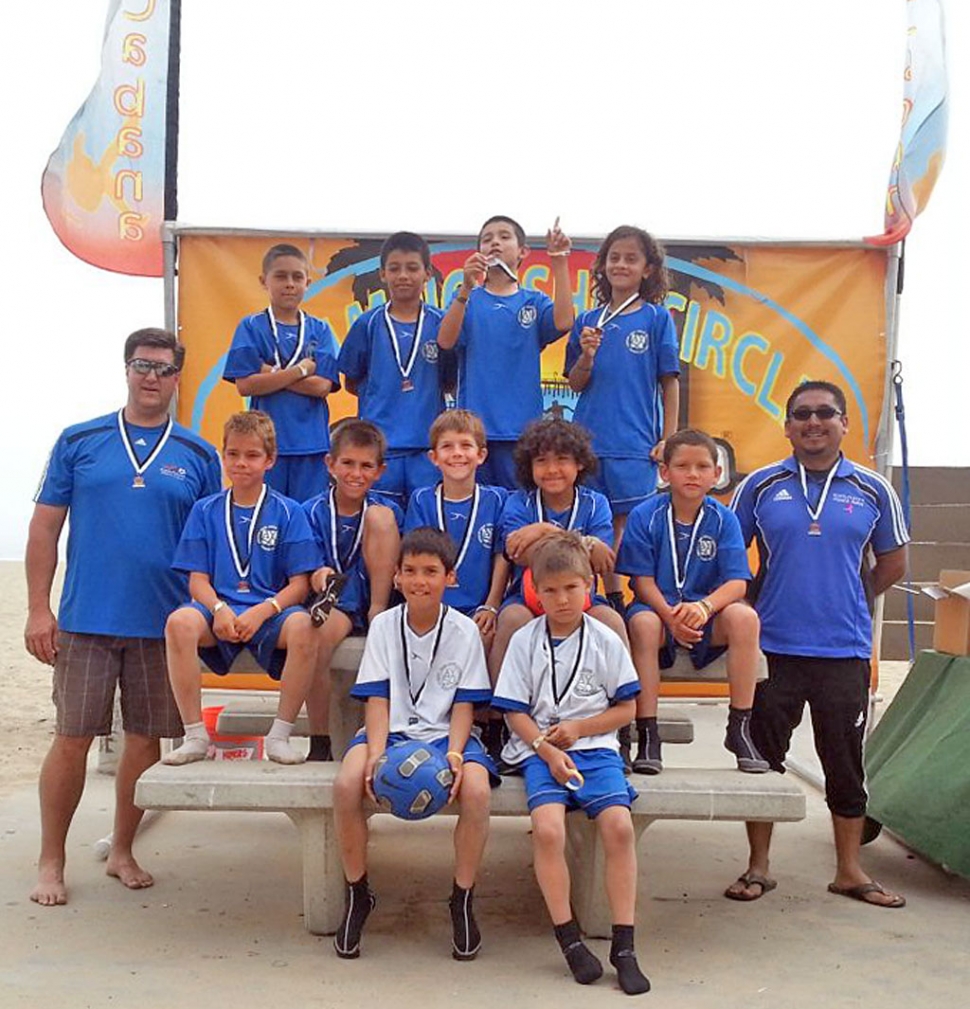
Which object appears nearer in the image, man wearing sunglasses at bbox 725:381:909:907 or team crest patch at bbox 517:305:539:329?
man wearing sunglasses at bbox 725:381:909:907

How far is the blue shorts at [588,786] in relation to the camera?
3699 millimetres

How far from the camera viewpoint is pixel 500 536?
14.6 feet

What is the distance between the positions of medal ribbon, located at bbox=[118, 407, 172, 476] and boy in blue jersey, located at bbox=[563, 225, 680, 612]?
70.6 inches

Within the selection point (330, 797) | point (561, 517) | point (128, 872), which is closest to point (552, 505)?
point (561, 517)

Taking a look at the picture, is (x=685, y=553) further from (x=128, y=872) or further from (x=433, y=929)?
(x=128, y=872)

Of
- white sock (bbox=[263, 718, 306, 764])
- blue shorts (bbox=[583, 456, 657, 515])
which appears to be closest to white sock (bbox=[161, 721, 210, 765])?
white sock (bbox=[263, 718, 306, 764])

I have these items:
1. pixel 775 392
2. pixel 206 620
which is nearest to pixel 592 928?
pixel 206 620

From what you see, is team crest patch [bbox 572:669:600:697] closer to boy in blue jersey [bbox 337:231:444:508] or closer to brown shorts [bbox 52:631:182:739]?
boy in blue jersey [bbox 337:231:444:508]

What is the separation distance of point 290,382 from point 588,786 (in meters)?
2.31

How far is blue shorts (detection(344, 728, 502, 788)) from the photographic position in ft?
12.5

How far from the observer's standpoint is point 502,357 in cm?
501

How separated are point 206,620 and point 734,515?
207 centimetres

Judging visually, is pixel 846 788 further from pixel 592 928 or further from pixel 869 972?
pixel 592 928

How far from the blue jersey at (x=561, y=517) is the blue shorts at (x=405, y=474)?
58cm
